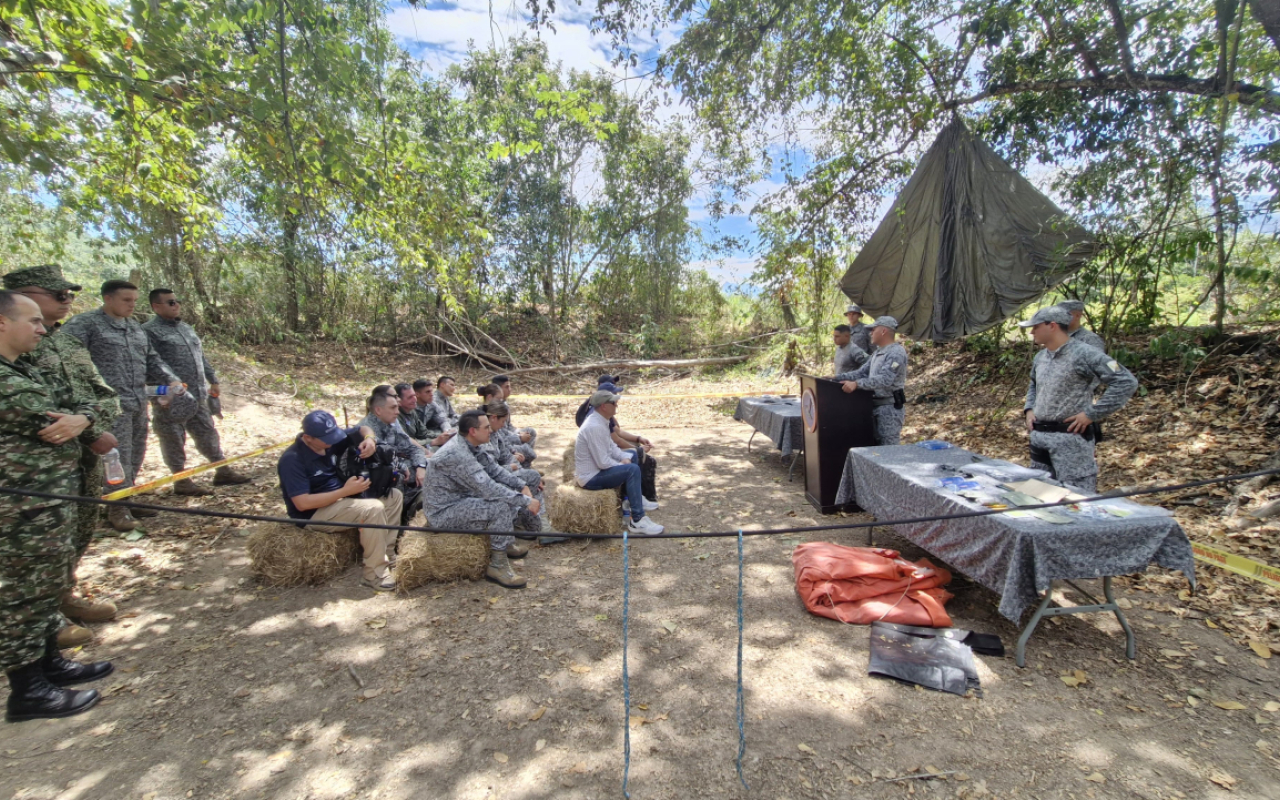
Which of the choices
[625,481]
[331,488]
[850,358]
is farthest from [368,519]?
[850,358]

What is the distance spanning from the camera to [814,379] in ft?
15.8

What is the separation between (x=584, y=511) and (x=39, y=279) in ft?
11.9

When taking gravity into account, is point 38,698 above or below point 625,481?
below

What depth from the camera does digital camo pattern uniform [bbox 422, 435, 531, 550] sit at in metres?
3.79

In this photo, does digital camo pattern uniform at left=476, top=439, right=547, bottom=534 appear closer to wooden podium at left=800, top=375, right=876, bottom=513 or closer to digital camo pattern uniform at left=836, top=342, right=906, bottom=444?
wooden podium at left=800, top=375, right=876, bottom=513

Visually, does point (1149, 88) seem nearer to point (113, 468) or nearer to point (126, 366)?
point (113, 468)

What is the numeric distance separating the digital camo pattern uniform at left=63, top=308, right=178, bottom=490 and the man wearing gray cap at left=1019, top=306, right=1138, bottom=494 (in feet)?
21.3

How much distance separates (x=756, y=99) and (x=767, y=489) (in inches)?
196

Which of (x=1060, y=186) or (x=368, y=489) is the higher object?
(x=1060, y=186)

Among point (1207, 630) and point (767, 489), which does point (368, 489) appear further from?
point (1207, 630)

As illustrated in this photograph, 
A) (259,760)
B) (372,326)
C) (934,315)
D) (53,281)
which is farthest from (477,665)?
(372,326)

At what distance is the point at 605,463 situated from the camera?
4.50 meters

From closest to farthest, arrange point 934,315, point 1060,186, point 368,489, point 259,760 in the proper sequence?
point 259,760 → point 368,489 → point 1060,186 → point 934,315

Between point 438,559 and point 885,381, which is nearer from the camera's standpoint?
point 438,559
